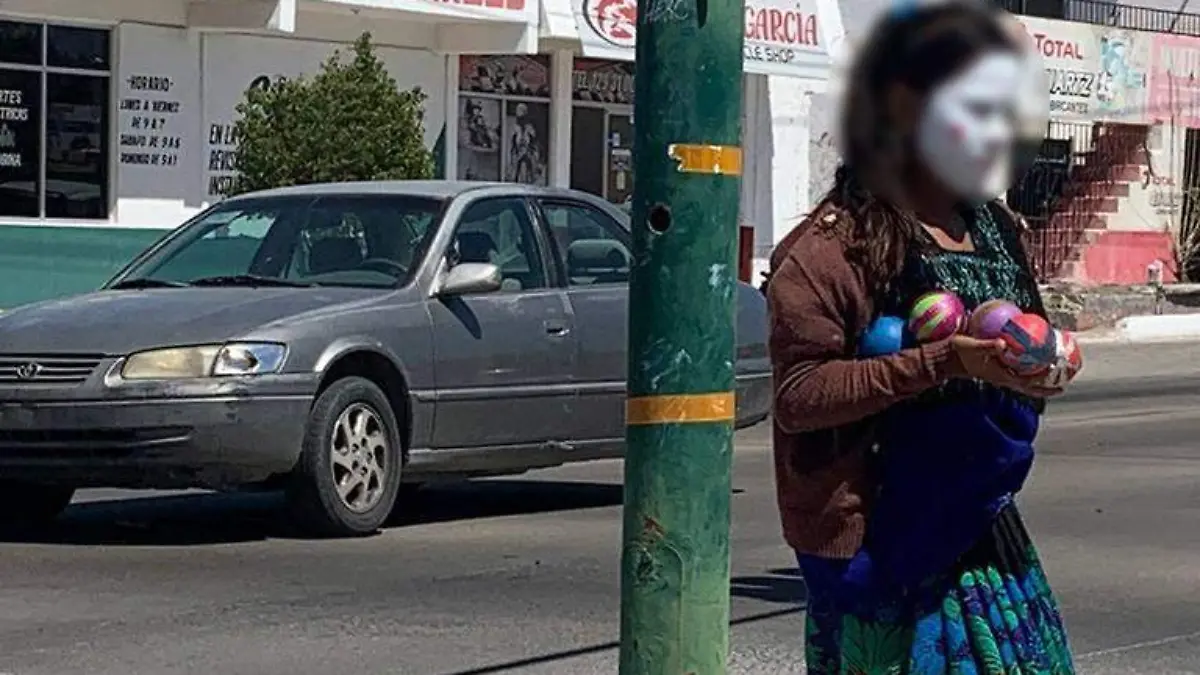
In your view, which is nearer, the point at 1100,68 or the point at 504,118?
the point at 504,118

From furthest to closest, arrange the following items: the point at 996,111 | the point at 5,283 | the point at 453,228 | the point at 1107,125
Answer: the point at 1107,125
the point at 5,283
the point at 453,228
the point at 996,111

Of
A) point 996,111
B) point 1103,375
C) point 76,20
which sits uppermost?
point 76,20

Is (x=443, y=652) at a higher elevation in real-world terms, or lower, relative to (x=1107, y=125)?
lower

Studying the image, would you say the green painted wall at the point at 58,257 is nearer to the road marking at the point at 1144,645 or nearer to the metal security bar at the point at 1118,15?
the metal security bar at the point at 1118,15

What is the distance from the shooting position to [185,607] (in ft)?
28.6

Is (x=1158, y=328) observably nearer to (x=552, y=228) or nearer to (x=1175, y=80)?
(x=1175, y=80)

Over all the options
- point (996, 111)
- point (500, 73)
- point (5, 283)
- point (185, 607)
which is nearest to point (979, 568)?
point (996, 111)

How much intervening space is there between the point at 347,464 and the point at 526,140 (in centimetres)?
1720

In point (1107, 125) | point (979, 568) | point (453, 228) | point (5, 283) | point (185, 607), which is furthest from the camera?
point (1107, 125)

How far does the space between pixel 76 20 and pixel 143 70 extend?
2.87ft

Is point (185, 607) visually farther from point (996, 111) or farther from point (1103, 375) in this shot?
point (1103, 375)

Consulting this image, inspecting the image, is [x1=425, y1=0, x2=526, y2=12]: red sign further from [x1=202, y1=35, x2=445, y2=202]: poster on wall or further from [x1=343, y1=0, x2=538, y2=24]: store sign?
[x1=202, y1=35, x2=445, y2=202]: poster on wall

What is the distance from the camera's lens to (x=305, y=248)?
11141 millimetres

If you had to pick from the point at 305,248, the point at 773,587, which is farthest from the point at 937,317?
the point at 305,248
